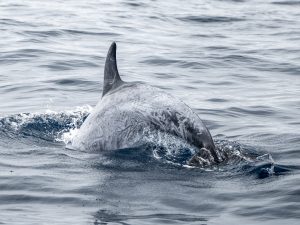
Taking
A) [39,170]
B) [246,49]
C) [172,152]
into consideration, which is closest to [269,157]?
[172,152]

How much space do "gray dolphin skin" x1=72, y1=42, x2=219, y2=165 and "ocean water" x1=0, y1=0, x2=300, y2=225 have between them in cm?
23

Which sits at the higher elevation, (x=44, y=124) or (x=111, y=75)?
(x=111, y=75)

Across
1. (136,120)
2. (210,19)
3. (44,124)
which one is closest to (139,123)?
(136,120)

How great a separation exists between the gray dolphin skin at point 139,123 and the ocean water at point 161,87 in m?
0.23

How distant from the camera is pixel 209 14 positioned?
3184cm

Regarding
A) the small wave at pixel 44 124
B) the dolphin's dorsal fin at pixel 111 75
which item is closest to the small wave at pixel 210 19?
the small wave at pixel 44 124

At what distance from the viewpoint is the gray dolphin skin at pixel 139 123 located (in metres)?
11.5

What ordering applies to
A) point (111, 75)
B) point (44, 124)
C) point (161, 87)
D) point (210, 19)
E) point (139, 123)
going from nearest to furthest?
point (139, 123) < point (111, 75) < point (44, 124) < point (161, 87) < point (210, 19)

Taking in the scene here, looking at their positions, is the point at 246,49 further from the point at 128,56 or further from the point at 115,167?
the point at 115,167

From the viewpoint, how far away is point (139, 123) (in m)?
12.0

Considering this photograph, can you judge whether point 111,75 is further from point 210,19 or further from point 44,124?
point 210,19

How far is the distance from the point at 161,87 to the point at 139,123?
22.6 feet

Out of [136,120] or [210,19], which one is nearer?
[136,120]

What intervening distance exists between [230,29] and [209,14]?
3.27 metres
